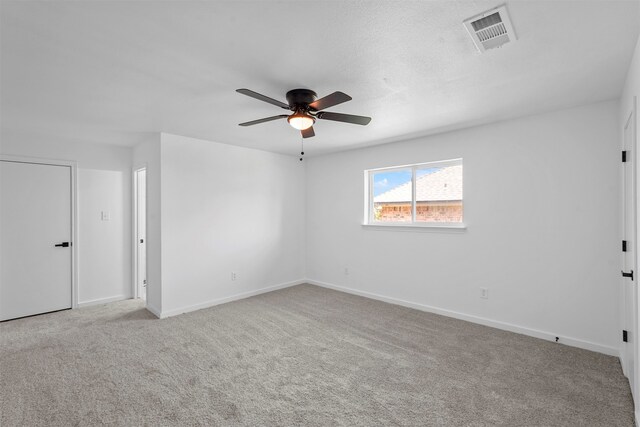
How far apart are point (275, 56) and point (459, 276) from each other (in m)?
3.33

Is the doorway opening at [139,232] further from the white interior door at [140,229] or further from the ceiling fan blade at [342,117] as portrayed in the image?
the ceiling fan blade at [342,117]

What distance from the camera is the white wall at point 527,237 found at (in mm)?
2895

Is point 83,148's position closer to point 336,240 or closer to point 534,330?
point 336,240

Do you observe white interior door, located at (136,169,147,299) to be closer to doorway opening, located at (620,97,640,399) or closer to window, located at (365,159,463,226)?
window, located at (365,159,463,226)

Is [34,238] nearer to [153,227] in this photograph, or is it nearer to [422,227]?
[153,227]

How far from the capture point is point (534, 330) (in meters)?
3.25

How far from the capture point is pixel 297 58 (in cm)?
202

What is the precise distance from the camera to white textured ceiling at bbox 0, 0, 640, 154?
1570 millimetres

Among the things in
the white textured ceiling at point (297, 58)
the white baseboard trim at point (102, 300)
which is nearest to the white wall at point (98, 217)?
the white baseboard trim at point (102, 300)

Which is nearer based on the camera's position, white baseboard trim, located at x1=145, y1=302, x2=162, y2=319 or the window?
white baseboard trim, located at x1=145, y1=302, x2=162, y2=319

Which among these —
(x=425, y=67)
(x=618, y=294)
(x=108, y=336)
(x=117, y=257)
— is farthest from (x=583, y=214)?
(x=117, y=257)

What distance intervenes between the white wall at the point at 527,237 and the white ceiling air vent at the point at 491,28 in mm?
1890

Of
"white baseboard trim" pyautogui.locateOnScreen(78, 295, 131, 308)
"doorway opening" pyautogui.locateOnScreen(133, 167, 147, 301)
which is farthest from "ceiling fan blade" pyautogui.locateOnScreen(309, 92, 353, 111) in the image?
"white baseboard trim" pyautogui.locateOnScreen(78, 295, 131, 308)

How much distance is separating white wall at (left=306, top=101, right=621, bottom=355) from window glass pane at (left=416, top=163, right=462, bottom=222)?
0.19 meters
